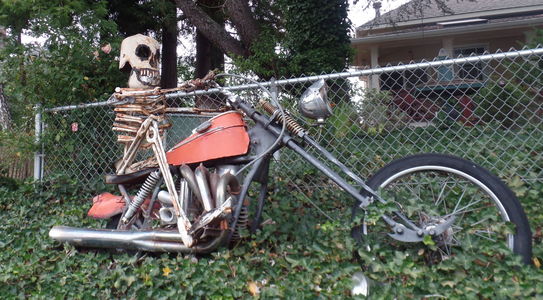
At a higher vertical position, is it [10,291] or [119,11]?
[119,11]

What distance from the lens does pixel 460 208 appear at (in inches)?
95.6

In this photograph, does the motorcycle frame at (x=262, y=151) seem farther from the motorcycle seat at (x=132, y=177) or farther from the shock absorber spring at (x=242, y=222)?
the motorcycle seat at (x=132, y=177)

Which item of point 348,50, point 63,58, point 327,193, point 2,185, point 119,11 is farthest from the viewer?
point 119,11

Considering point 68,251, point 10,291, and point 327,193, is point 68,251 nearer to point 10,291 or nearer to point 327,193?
point 10,291

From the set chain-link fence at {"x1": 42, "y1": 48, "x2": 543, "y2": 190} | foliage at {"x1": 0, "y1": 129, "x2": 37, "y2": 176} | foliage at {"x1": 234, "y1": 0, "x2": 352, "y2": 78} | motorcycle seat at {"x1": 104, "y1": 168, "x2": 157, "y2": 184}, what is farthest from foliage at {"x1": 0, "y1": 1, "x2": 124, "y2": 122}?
foliage at {"x1": 234, "y1": 0, "x2": 352, "y2": 78}

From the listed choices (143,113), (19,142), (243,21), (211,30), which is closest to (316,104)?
(143,113)

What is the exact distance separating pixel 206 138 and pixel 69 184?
255 cm

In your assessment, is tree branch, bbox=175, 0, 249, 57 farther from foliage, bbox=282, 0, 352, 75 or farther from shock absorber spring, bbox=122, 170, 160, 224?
shock absorber spring, bbox=122, 170, 160, 224

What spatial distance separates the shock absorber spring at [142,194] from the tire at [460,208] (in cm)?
122

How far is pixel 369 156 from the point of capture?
3.83 metres

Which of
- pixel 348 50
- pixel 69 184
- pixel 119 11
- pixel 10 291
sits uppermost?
pixel 119 11

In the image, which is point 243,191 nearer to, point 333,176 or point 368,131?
point 333,176

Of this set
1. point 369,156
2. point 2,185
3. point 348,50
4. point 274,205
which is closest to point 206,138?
point 274,205

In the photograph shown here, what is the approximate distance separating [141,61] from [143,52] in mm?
85
